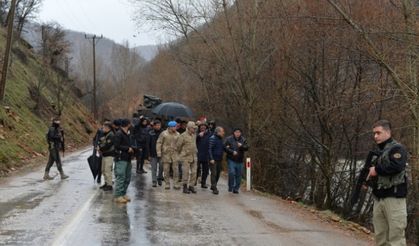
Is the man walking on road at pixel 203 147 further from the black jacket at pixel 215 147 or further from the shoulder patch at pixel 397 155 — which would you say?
the shoulder patch at pixel 397 155

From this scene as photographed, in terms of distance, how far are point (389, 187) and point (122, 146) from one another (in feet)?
21.4

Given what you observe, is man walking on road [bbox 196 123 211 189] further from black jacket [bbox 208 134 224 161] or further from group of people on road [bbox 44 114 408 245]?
black jacket [bbox 208 134 224 161]

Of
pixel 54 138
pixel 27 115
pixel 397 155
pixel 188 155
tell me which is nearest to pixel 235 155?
pixel 188 155

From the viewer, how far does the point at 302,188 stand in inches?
966

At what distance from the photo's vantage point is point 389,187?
23.7ft

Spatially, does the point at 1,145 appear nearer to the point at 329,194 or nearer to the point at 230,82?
the point at 230,82

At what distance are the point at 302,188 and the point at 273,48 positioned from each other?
6.35 m

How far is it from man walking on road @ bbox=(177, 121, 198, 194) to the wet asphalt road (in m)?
0.42

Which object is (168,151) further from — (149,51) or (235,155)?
(149,51)

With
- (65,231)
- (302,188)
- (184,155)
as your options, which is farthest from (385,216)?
(302,188)


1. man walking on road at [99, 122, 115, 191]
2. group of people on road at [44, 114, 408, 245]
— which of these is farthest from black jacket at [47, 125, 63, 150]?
man walking on road at [99, 122, 115, 191]

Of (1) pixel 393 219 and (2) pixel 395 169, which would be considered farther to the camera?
(1) pixel 393 219

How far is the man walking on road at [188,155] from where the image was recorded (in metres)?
14.9

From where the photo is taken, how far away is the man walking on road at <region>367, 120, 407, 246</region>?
23.3ft
